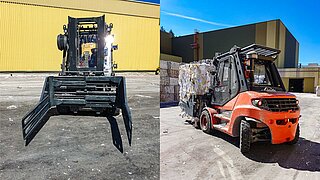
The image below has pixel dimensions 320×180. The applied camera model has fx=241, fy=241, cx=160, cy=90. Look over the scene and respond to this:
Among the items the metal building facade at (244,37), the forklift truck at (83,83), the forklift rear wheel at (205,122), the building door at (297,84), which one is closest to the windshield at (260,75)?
the forklift rear wheel at (205,122)

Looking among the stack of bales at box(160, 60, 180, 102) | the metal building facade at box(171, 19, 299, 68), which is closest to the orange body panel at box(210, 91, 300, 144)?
the stack of bales at box(160, 60, 180, 102)

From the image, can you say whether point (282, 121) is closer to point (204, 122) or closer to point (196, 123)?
point (204, 122)

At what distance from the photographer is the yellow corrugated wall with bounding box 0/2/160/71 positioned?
325 inches

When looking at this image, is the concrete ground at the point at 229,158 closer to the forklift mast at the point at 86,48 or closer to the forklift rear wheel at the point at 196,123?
the forklift rear wheel at the point at 196,123

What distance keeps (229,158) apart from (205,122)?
1.30 m

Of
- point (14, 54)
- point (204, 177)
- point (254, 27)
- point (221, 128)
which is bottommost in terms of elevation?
point (204, 177)

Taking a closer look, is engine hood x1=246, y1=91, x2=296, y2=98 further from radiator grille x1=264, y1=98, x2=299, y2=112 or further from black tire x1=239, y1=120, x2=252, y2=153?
black tire x1=239, y1=120, x2=252, y2=153

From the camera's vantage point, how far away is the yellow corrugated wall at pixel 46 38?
825cm

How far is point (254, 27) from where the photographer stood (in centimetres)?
1232

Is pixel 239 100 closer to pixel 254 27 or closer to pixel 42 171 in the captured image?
pixel 42 171

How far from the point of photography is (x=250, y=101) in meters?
2.95

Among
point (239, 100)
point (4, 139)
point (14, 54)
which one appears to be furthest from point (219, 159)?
point (14, 54)

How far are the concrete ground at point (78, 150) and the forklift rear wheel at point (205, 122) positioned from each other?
80cm

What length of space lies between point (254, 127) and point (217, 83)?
119 cm
